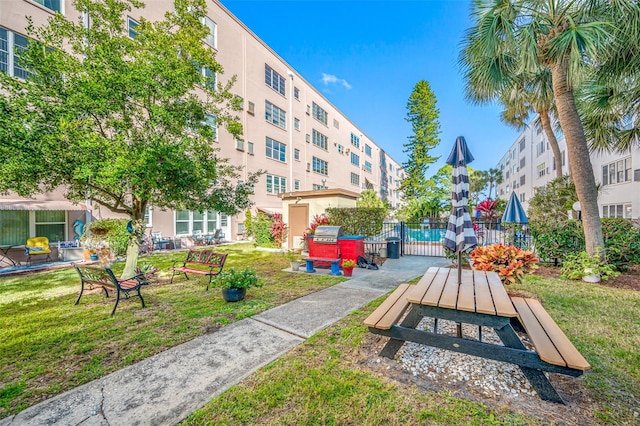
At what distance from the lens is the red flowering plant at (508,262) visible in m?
5.02

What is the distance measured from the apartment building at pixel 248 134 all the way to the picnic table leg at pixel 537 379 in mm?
10919

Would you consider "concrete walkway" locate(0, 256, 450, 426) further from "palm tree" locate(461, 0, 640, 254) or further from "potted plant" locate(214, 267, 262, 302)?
"palm tree" locate(461, 0, 640, 254)

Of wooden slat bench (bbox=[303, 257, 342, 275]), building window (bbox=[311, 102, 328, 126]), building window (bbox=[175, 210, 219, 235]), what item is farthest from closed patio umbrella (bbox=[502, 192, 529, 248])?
building window (bbox=[311, 102, 328, 126])

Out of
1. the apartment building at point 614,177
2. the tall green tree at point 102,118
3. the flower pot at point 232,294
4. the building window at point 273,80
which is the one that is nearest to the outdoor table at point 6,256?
the tall green tree at point 102,118

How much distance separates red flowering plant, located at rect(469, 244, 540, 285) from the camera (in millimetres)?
5020

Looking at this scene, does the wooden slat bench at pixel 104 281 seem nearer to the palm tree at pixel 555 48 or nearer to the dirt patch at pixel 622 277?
the palm tree at pixel 555 48

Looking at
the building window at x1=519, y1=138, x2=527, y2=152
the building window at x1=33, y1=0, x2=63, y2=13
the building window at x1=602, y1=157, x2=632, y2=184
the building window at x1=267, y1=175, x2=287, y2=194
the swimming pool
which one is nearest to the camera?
the building window at x1=33, y1=0, x2=63, y2=13

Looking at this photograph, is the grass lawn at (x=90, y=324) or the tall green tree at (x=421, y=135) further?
the tall green tree at (x=421, y=135)

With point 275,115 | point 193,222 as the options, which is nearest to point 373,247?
point 193,222

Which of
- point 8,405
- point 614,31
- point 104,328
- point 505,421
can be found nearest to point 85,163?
point 104,328

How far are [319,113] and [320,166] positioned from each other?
605cm

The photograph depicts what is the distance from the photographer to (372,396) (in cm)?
269

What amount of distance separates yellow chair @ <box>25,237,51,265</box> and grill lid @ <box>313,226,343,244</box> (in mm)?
11222

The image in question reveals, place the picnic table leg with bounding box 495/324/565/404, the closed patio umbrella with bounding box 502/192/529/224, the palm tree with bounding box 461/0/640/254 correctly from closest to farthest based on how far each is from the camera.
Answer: the picnic table leg with bounding box 495/324/565/404 → the palm tree with bounding box 461/0/640/254 → the closed patio umbrella with bounding box 502/192/529/224
